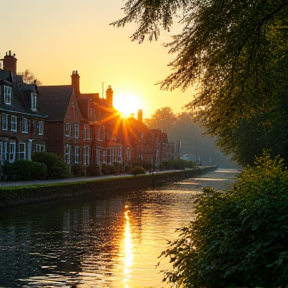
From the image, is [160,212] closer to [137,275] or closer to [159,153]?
[137,275]

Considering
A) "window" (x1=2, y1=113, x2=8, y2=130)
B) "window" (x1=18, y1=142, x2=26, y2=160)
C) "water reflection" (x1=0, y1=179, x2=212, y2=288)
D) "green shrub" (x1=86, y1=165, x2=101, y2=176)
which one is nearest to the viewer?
"water reflection" (x1=0, y1=179, x2=212, y2=288)

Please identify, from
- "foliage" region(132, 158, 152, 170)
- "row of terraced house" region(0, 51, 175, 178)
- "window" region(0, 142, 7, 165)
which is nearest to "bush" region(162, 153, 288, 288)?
"row of terraced house" region(0, 51, 175, 178)

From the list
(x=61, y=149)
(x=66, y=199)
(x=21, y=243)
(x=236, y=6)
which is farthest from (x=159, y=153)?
(x=236, y=6)

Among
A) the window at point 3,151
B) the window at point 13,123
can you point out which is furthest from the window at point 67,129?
the window at point 3,151

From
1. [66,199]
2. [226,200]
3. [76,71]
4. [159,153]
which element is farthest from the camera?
[159,153]

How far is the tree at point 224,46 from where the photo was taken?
12.8 meters

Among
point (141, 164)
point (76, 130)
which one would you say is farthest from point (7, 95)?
point (141, 164)

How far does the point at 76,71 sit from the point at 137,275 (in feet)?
206

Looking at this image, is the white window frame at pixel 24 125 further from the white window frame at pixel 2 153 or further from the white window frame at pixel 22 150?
the white window frame at pixel 2 153

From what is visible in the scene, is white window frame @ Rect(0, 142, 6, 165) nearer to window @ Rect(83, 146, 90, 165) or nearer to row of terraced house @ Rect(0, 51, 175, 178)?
row of terraced house @ Rect(0, 51, 175, 178)

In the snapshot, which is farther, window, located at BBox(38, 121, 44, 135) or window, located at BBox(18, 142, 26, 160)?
window, located at BBox(38, 121, 44, 135)

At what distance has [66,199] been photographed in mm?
42125

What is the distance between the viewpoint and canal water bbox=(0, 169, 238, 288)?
1512 cm

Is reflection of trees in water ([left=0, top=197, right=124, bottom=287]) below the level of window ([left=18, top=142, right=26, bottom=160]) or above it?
below
